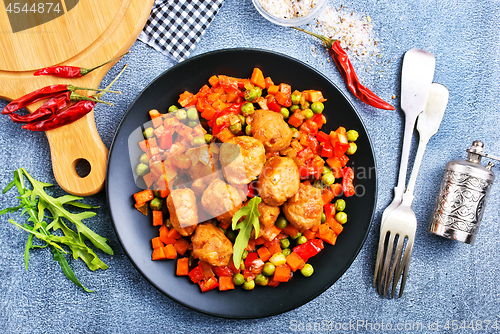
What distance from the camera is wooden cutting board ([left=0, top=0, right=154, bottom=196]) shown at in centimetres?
364

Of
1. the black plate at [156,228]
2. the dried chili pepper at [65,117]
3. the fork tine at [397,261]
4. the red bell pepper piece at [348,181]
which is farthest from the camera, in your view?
the fork tine at [397,261]

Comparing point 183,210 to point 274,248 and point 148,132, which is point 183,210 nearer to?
point 148,132

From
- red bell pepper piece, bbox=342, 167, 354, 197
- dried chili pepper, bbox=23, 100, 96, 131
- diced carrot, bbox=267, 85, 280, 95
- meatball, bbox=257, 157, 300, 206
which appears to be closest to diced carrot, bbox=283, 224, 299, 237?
meatball, bbox=257, 157, 300, 206

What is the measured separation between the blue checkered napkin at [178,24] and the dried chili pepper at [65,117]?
1.10m

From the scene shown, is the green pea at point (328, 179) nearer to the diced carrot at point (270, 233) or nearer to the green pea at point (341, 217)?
the green pea at point (341, 217)

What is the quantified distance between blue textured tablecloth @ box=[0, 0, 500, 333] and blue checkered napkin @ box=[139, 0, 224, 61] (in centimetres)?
12

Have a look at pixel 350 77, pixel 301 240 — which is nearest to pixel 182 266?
pixel 301 240

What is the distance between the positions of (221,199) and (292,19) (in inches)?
98.7

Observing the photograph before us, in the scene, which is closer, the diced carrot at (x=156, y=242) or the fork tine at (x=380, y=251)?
the diced carrot at (x=156, y=242)

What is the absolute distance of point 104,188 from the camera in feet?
12.6

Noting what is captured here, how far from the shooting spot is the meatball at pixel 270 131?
11.3ft

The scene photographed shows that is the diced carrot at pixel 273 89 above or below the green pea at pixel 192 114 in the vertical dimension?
above

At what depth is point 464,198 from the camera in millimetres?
3803

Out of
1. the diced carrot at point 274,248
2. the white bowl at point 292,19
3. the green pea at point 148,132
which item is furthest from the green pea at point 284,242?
the white bowl at point 292,19
